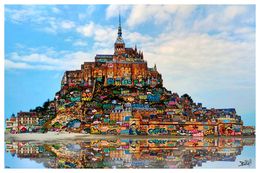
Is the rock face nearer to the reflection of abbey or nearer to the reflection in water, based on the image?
the reflection of abbey

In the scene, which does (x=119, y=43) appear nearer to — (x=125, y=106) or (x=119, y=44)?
(x=119, y=44)

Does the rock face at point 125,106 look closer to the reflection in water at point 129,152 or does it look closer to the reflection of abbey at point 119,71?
the reflection of abbey at point 119,71

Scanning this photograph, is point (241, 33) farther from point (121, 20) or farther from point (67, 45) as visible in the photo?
point (67, 45)
